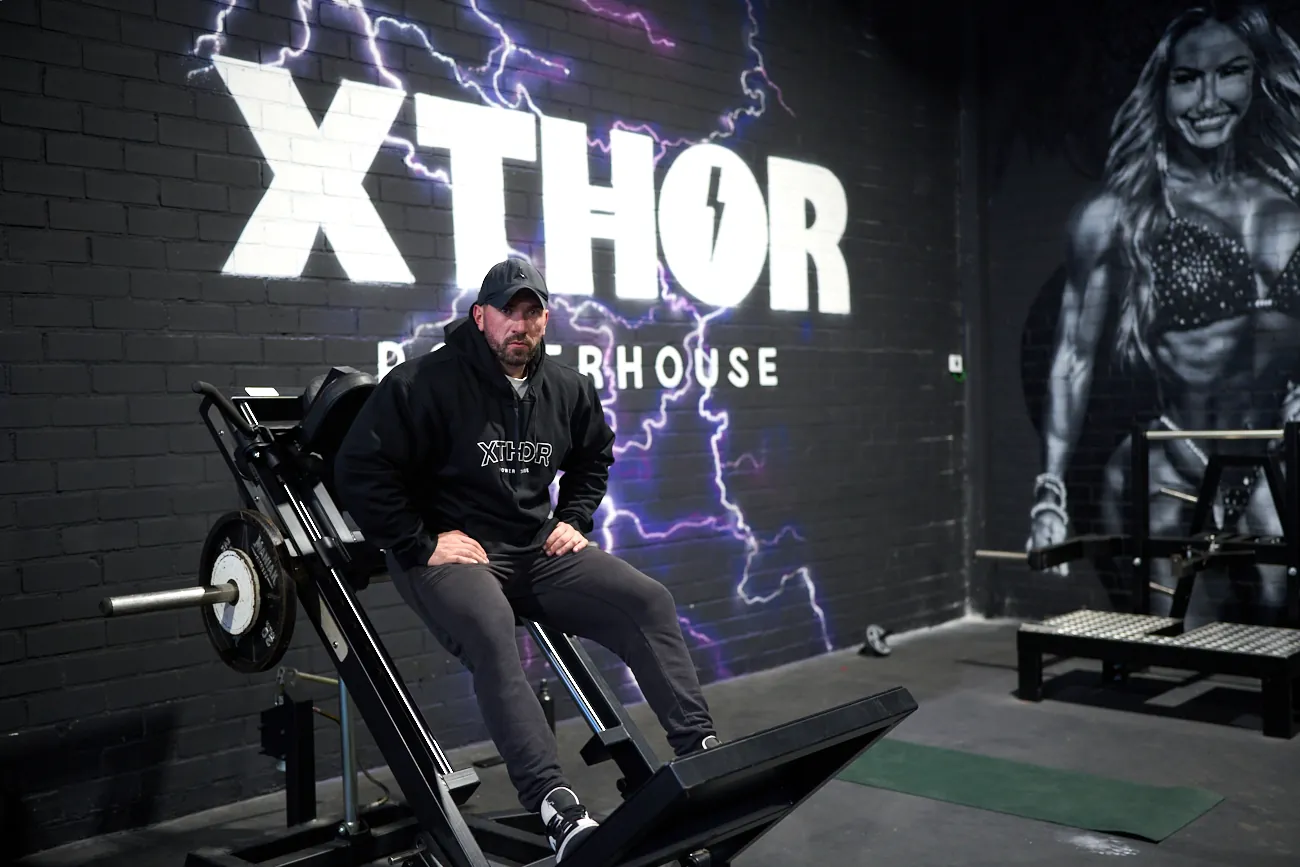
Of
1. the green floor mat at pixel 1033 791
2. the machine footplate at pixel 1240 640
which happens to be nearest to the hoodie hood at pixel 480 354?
the green floor mat at pixel 1033 791

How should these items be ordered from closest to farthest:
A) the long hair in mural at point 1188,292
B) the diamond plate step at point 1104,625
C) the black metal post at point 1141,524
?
the diamond plate step at point 1104,625, the black metal post at point 1141,524, the long hair in mural at point 1188,292

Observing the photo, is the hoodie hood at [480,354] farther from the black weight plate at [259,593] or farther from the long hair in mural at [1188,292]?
the long hair in mural at [1188,292]

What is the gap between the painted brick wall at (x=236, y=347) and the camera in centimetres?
323

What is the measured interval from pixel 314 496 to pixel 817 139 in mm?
3493

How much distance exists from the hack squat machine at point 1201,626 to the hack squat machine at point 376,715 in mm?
2109

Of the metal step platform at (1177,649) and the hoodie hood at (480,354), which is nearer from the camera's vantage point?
the hoodie hood at (480,354)

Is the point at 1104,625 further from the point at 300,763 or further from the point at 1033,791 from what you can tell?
the point at 300,763

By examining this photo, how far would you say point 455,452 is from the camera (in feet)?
9.29

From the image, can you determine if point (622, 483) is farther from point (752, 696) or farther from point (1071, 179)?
point (1071, 179)

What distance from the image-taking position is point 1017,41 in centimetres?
606

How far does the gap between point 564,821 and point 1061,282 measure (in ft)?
14.6

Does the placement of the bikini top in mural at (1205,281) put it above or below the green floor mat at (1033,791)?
above

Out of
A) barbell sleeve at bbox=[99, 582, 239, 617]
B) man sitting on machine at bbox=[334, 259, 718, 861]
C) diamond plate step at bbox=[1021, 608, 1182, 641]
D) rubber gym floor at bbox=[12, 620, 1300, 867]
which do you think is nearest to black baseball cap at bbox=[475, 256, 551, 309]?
man sitting on machine at bbox=[334, 259, 718, 861]

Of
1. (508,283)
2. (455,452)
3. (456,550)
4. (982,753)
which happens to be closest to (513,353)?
(508,283)
